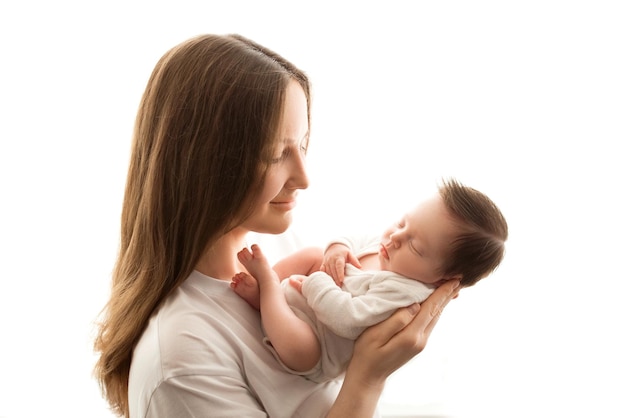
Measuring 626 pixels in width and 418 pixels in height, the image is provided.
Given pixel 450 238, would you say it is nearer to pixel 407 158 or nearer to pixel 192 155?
pixel 192 155

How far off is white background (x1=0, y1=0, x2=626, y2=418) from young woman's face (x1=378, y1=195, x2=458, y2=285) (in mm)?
702

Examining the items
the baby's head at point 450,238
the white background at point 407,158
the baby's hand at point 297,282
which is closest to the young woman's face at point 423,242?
the baby's head at point 450,238

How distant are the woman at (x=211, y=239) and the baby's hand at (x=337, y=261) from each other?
14 cm

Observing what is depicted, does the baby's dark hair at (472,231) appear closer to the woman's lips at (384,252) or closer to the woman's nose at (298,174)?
the woman's lips at (384,252)

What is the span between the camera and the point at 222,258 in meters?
1.57

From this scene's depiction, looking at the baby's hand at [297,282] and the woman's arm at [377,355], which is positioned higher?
the baby's hand at [297,282]

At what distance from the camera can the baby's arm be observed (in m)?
1.43

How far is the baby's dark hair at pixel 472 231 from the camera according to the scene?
1.49m

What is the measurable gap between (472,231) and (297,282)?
39 centimetres

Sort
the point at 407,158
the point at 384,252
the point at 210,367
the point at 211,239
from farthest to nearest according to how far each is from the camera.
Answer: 1. the point at 407,158
2. the point at 384,252
3. the point at 211,239
4. the point at 210,367

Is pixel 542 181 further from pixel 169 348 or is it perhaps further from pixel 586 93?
pixel 169 348

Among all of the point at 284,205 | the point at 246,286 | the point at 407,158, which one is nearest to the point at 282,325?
the point at 246,286

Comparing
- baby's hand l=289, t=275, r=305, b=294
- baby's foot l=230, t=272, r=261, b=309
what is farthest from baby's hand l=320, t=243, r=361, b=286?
baby's foot l=230, t=272, r=261, b=309

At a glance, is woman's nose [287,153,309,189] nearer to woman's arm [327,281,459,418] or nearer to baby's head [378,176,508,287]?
baby's head [378,176,508,287]
